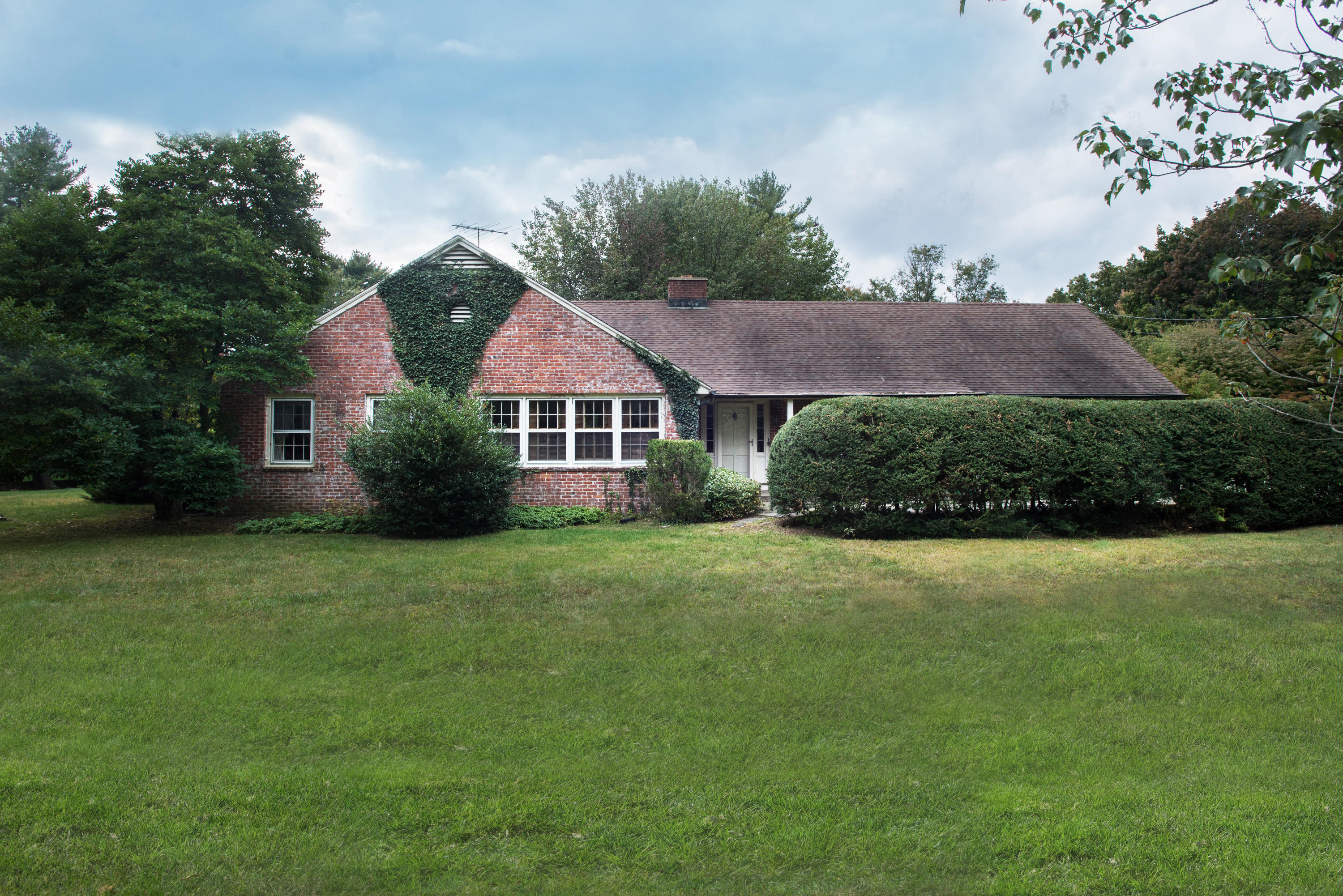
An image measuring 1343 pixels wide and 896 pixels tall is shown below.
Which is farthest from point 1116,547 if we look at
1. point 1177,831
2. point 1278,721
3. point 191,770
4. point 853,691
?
point 191,770

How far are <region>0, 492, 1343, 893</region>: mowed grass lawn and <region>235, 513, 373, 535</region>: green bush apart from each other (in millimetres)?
5274

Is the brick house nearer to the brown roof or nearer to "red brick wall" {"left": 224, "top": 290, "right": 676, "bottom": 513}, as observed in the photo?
"red brick wall" {"left": 224, "top": 290, "right": 676, "bottom": 513}

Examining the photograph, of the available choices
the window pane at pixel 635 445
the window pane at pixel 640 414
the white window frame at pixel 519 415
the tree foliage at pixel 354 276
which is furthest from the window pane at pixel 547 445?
the tree foliage at pixel 354 276

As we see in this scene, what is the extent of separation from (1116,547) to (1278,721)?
750 cm

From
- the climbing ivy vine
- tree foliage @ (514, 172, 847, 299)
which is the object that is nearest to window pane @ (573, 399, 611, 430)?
the climbing ivy vine

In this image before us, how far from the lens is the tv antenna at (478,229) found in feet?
54.5

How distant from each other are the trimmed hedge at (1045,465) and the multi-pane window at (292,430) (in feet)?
31.9

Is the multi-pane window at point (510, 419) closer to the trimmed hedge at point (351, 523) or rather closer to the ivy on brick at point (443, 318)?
the ivy on brick at point (443, 318)

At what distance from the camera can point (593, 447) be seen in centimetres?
1677

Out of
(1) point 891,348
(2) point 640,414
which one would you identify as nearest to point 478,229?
(2) point 640,414

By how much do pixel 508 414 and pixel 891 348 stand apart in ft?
34.9

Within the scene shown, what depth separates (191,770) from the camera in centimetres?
423

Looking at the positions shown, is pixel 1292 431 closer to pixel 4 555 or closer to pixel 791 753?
pixel 791 753

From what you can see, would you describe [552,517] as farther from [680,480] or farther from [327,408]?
[327,408]
